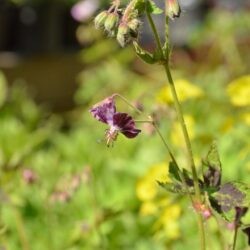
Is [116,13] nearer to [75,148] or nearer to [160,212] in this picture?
[160,212]

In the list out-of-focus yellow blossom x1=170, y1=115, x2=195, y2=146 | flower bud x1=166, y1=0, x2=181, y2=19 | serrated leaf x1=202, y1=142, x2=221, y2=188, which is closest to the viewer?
flower bud x1=166, y1=0, x2=181, y2=19

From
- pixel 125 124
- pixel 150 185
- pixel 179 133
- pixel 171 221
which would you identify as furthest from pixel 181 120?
pixel 179 133

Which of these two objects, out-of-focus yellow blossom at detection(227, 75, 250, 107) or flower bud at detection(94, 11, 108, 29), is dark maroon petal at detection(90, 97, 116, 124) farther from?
out-of-focus yellow blossom at detection(227, 75, 250, 107)

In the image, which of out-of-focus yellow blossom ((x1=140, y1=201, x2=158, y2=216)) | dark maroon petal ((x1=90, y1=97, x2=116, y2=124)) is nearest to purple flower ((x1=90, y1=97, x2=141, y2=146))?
dark maroon petal ((x1=90, y1=97, x2=116, y2=124))

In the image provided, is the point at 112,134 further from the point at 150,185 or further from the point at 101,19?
the point at 150,185

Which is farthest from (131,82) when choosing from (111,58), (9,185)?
(9,185)

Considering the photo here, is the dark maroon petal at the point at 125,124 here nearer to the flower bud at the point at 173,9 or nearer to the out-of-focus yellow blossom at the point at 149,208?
the flower bud at the point at 173,9
